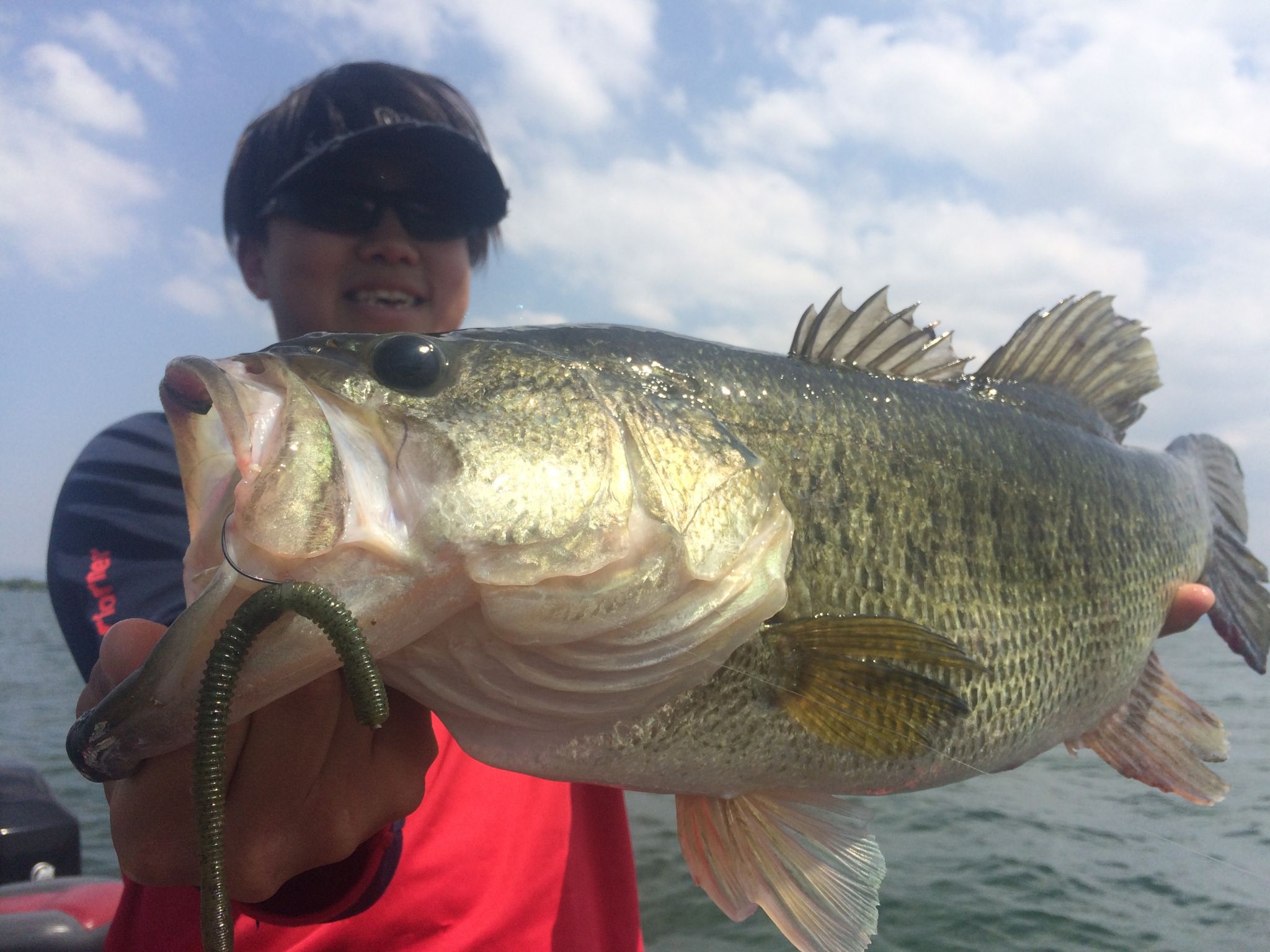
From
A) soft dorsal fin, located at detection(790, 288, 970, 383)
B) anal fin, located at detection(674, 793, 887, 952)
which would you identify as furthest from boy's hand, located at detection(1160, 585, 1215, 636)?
anal fin, located at detection(674, 793, 887, 952)

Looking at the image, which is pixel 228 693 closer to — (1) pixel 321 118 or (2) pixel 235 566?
(2) pixel 235 566

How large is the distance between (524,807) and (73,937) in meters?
1.98

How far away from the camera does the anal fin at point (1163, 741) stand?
7.43ft

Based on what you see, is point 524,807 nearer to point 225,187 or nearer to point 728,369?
point 728,369

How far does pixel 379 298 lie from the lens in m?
2.98

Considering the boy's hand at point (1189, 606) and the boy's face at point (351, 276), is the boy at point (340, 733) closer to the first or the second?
the boy's face at point (351, 276)

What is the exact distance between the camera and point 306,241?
9.55ft

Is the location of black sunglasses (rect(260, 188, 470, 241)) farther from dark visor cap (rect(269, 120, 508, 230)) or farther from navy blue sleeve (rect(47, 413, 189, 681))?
navy blue sleeve (rect(47, 413, 189, 681))

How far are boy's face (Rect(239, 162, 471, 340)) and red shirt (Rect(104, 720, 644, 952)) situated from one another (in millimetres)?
1636

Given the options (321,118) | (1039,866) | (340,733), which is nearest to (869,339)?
(340,733)

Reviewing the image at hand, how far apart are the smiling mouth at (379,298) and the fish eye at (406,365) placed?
206 cm

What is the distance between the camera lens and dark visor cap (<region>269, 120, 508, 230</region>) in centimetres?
286

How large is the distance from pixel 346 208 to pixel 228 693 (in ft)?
8.47

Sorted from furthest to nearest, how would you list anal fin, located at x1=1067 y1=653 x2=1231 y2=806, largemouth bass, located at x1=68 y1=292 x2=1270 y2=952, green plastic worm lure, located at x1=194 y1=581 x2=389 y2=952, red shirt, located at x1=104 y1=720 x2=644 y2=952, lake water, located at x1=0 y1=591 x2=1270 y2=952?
lake water, located at x1=0 y1=591 x2=1270 y2=952, anal fin, located at x1=1067 y1=653 x2=1231 y2=806, red shirt, located at x1=104 y1=720 x2=644 y2=952, largemouth bass, located at x1=68 y1=292 x2=1270 y2=952, green plastic worm lure, located at x1=194 y1=581 x2=389 y2=952
